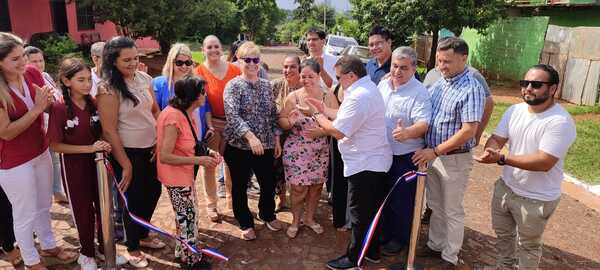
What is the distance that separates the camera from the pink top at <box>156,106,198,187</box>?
324cm

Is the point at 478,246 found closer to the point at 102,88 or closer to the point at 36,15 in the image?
the point at 102,88

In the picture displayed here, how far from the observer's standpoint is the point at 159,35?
16922mm

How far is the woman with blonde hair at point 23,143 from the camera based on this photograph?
2986mm

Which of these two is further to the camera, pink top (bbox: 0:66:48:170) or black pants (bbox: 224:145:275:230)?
black pants (bbox: 224:145:275:230)

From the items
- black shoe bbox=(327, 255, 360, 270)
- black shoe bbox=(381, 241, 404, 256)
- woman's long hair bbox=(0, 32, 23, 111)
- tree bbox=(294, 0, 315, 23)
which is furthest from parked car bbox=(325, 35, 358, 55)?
tree bbox=(294, 0, 315, 23)

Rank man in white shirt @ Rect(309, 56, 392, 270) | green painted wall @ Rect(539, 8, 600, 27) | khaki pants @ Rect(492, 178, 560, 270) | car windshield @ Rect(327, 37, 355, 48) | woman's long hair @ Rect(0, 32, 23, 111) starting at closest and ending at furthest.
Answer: woman's long hair @ Rect(0, 32, 23, 111) → khaki pants @ Rect(492, 178, 560, 270) → man in white shirt @ Rect(309, 56, 392, 270) → green painted wall @ Rect(539, 8, 600, 27) → car windshield @ Rect(327, 37, 355, 48)

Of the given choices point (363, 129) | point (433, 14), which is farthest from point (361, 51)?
point (363, 129)

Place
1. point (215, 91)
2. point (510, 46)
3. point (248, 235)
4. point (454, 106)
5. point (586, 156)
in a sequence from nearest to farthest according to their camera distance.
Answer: point (454, 106) → point (248, 235) → point (215, 91) → point (586, 156) → point (510, 46)

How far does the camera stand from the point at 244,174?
4.01m

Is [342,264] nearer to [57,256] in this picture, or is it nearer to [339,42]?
[57,256]

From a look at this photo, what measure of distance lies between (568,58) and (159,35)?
14138 millimetres

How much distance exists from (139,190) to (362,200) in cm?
188

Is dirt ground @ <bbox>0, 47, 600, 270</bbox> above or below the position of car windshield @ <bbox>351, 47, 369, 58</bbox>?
below

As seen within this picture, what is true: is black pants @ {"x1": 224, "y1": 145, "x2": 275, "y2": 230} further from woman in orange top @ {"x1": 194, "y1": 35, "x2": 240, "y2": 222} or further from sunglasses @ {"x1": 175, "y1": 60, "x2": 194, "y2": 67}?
sunglasses @ {"x1": 175, "y1": 60, "x2": 194, "y2": 67}
